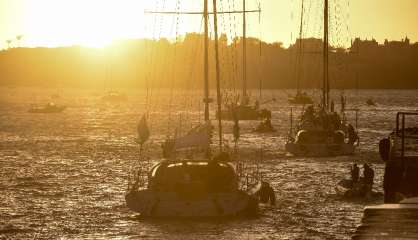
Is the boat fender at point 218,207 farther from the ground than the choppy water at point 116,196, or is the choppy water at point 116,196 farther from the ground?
the boat fender at point 218,207

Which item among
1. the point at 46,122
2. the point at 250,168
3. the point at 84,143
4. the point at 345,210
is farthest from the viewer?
the point at 46,122

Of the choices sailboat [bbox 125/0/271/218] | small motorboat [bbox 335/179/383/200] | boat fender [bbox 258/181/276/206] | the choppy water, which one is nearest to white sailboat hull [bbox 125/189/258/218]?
sailboat [bbox 125/0/271/218]

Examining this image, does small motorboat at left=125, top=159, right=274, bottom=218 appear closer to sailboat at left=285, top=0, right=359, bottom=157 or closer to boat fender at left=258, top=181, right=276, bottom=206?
boat fender at left=258, top=181, right=276, bottom=206

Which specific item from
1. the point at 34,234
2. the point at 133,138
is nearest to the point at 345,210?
the point at 34,234

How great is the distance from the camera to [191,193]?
44.3 meters

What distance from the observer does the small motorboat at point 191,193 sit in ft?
146

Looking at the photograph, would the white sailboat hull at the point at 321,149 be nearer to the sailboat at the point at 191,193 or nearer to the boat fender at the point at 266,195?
the boat fender at the point at 266,195

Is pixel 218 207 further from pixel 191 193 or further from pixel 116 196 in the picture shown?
pixel 116 196

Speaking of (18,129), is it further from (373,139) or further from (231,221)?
(231,221)

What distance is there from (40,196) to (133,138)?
58.7m

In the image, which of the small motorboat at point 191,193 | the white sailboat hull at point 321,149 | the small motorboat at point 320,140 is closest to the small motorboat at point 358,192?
the small motorboat at point 191,193

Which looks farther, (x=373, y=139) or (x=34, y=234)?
(x=373, y=139)

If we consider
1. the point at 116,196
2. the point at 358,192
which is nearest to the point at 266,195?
the point at 358,192

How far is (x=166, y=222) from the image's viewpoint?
45.2m
